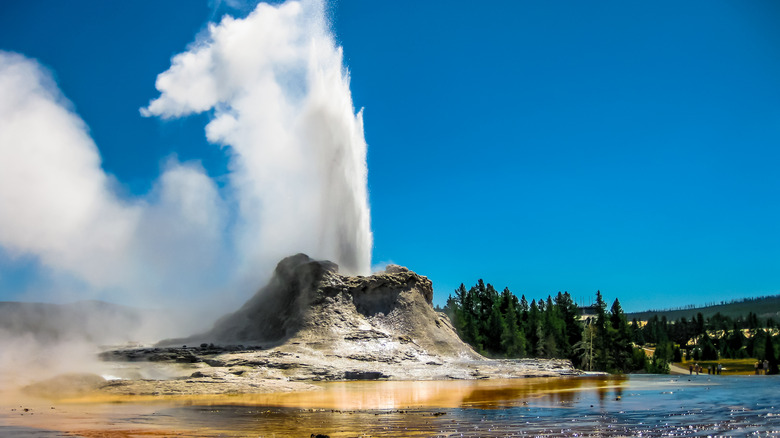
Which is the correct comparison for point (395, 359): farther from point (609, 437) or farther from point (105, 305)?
point (105, 305)

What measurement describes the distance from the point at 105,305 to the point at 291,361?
132 feet

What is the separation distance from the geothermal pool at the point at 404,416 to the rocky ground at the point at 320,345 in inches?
269

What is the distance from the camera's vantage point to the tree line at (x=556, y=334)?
2808 inches

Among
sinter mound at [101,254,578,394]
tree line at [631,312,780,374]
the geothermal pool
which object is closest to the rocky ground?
sinter mound at [101,254,578,394]

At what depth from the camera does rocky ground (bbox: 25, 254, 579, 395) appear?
32094 mm

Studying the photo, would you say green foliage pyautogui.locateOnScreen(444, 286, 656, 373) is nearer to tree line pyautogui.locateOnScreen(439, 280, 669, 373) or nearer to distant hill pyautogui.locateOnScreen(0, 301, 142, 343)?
tree line pyautogui.locateOnScreen(439, 280, 669, 373)

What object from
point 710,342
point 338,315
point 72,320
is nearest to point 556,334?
point 338,315

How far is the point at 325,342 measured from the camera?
1699 inches

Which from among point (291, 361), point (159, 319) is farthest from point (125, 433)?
point (159, 319)

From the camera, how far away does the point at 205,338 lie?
4966 centimetres

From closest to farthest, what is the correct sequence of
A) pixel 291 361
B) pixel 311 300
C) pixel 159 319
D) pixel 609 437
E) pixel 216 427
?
pixel 609 437 < pixel 216 427 < pixel 291 361 < pixel 311 300 < pixel 159 319

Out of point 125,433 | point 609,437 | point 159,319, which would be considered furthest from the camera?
point 159,319

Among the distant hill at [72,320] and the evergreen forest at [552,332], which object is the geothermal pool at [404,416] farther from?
the evergreen forest at [552,332]

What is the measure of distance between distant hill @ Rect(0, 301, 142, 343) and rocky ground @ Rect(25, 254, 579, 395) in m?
8.97
